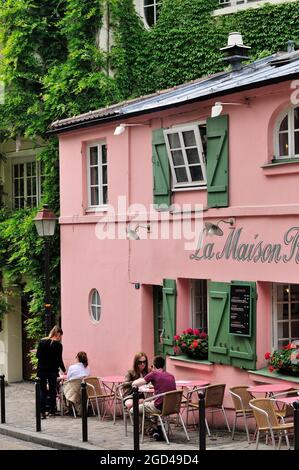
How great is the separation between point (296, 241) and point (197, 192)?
272 cm

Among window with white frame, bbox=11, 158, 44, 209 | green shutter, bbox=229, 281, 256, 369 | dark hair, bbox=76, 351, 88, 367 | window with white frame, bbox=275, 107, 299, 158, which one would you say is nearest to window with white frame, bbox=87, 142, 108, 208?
dark hair, bbox=76, 351, 88, 367

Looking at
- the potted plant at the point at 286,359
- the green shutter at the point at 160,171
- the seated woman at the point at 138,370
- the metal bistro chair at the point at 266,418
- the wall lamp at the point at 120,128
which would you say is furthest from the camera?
the wall lamp at the point at 120,128

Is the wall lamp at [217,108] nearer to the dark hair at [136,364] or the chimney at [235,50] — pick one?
the chimney at [235,50]

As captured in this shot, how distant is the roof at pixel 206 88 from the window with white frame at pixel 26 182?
12.8 feet

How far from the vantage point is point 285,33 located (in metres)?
20.5

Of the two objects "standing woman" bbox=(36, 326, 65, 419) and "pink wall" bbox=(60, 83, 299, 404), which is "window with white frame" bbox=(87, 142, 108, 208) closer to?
"pink wall" bbox=(60, 83, 299, 404)

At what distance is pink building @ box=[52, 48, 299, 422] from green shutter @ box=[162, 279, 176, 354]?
0.02m

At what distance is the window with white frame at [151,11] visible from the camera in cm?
2278

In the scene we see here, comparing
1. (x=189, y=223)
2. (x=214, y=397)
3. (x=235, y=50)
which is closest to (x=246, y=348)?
(x=214, y=397)

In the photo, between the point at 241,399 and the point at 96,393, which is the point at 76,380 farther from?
the point at 241,399

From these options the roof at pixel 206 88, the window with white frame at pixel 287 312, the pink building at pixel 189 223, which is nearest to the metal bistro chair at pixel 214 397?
the pink building at pixel 189 223

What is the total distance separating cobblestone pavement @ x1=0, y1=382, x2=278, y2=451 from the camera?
14992 millimetres

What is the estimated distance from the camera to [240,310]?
16.1 meters

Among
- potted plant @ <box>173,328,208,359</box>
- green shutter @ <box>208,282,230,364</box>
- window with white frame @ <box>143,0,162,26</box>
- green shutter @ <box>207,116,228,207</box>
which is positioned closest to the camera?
green shutter @ <box>208,282,230,364</box>
